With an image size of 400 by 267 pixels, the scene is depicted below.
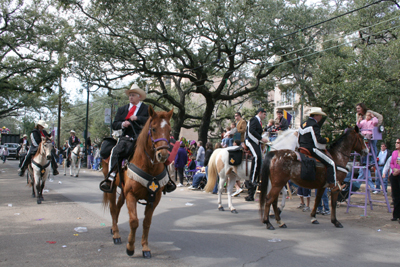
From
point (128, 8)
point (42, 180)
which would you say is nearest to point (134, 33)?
point (128, 8)

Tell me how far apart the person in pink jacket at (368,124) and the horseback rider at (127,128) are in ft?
20.4

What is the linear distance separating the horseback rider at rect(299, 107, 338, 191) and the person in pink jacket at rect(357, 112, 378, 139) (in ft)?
5.79

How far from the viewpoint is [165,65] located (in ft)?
76.7

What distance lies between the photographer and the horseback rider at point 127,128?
5699 mm

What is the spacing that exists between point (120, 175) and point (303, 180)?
4452 millimetres

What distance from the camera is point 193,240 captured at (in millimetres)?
6258

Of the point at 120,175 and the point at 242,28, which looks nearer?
the point at 120,175

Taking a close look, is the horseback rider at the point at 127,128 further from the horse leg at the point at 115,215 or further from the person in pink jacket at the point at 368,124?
the person in pink jacket at the point at 368,124

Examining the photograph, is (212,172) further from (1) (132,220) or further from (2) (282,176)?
(1) (132,220)

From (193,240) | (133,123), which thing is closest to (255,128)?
(193,240)

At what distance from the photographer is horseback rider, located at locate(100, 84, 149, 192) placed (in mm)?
5699

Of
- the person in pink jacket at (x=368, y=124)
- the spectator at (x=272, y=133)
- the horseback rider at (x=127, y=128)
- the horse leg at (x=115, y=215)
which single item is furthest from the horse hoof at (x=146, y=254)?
the spectator at (x=272, y=133)

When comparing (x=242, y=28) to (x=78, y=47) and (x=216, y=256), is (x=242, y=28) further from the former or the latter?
(x=216, y=256)

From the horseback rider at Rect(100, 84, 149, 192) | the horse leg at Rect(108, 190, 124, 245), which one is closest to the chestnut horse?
the horseback rider at Rect(100, 84, 149, 192)
